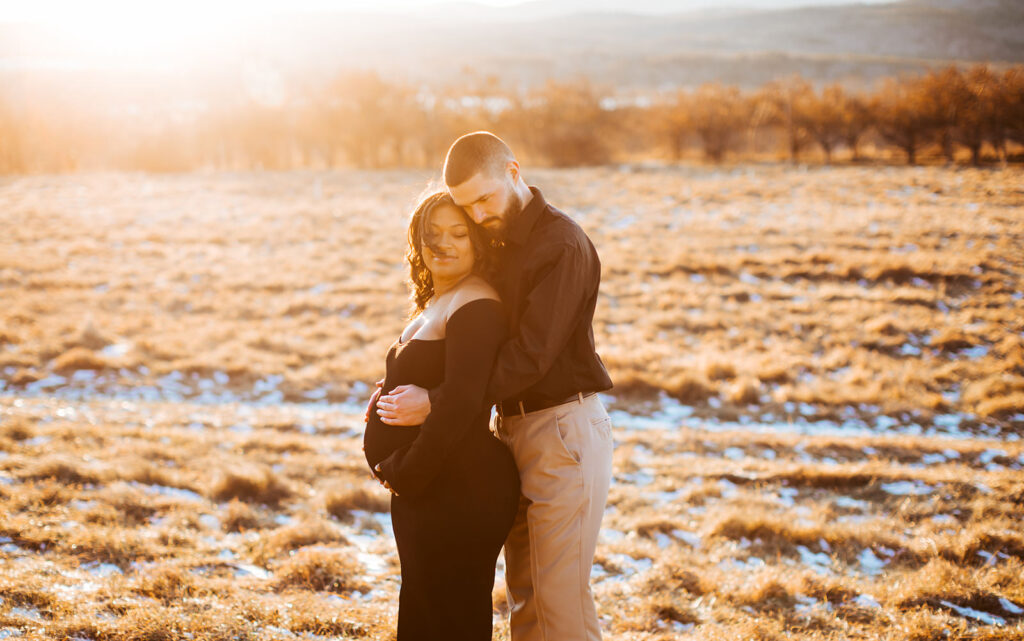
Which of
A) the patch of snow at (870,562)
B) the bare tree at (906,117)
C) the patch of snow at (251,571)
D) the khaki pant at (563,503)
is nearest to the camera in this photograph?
the khaki pant at (563,503)

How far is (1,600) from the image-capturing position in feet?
11.0

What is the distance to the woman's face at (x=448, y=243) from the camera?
271 cm

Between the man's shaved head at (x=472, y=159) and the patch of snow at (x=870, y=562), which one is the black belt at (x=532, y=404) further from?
the patch of snow at (x=870, y=562)

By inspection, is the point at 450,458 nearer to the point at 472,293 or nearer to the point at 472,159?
the point at 472,293

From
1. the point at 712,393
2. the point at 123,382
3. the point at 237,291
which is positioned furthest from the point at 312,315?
the point at 712,393

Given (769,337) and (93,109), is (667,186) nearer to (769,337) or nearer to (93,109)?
(769,337)

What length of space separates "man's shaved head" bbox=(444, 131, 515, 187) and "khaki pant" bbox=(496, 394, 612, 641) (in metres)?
0.99

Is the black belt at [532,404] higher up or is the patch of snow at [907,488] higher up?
the black belt at [532,404]

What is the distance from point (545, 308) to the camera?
257cm

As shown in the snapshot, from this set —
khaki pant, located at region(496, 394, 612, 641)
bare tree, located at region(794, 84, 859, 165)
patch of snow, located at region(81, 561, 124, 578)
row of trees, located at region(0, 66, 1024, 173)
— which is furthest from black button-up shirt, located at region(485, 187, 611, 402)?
row of trees, located at region(0, 66, 1024, 173)

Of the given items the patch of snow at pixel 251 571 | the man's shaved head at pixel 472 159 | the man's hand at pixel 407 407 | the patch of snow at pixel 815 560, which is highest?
the man's shaved head at pixel 472 159

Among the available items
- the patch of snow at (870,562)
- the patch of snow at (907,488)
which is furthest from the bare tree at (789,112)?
the patch of snow at (870,562)

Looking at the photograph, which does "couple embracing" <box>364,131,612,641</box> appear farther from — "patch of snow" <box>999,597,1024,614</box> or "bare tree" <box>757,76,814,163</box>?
"bare tree" <box>757,76,814,163</box>

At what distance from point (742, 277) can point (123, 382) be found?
35.1 feet
